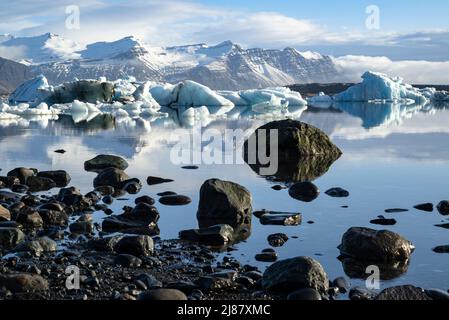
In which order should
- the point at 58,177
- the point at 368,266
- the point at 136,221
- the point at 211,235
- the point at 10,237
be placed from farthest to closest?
1. the point at 58,177
2. the point at 136,221
3. the point at 211,235
4. the point at 10,237
5. the point at 368,266

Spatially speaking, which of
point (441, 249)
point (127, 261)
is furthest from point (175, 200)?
point (441, 249)

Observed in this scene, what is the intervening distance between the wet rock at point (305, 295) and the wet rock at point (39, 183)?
28.0ft

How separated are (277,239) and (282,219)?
1.30 m

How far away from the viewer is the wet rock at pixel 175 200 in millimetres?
12257

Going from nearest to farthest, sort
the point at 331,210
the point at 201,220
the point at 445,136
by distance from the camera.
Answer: the point at 201,220 → the point at 331,210 → the point at 445,136

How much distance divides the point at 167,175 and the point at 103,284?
8.90m

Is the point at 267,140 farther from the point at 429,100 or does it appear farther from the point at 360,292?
the point at 429,100

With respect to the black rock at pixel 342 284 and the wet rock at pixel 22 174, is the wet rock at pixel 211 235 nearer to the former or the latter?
the black rock at pixel 342 284

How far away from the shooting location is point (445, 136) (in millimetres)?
30516

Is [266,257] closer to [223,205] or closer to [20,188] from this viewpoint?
[223,205]

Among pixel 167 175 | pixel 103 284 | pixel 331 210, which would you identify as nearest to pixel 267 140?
pixel 167 175

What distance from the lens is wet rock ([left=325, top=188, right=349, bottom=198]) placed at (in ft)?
44.1

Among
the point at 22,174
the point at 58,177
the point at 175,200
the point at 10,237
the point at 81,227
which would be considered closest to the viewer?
the point at 10,237

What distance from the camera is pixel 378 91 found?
8025cm
